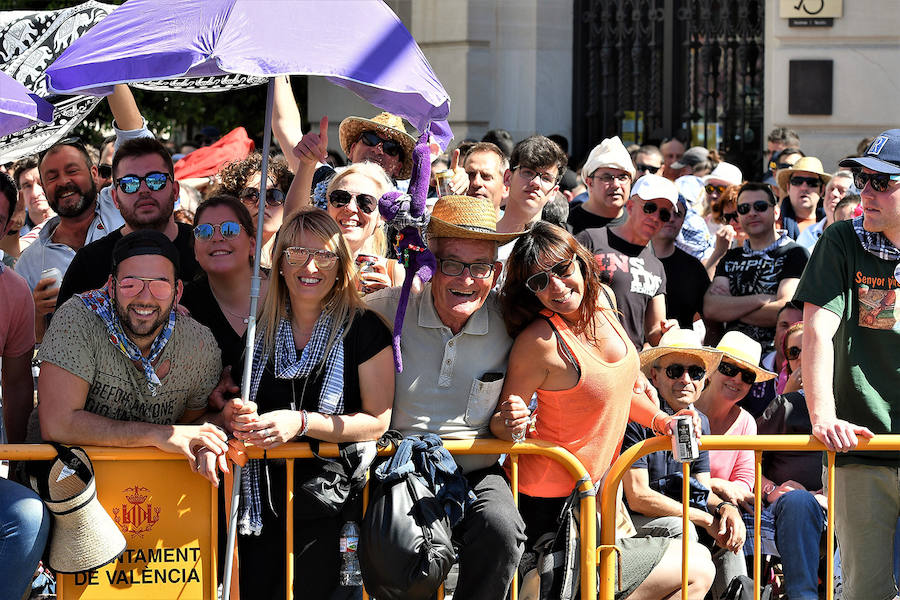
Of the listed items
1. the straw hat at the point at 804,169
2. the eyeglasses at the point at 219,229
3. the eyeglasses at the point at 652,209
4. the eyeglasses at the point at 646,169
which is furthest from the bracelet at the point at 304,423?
the eyeglasses at the point at 646,169

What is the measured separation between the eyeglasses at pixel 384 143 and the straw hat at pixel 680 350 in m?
1.79

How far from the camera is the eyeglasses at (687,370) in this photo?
5922 mm

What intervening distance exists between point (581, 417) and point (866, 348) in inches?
48.3

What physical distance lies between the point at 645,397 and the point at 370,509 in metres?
1.41

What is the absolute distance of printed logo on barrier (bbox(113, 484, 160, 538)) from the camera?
4.80m

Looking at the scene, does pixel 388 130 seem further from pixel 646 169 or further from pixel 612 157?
pixel 646 169

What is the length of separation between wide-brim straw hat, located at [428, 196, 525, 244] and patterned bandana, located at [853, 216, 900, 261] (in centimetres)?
143

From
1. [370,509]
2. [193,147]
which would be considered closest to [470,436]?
[370,509]

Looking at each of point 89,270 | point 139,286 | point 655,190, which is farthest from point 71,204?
point 655,190

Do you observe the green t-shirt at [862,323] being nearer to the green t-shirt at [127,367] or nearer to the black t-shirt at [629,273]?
the black t-shirt at [629,273]

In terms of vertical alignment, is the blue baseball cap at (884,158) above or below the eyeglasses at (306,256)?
above

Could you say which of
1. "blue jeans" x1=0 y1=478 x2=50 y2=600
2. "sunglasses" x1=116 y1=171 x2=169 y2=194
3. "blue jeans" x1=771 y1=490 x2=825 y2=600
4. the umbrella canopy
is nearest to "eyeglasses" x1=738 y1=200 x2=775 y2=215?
"blue jeans" x1=771 y1=490 x2=825 y2=600

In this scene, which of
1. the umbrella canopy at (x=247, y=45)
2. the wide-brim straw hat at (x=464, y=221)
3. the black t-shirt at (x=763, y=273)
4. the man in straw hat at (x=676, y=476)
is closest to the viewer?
the umbrella canopy at (x=247, y=45)

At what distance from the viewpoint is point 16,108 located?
4828mm
